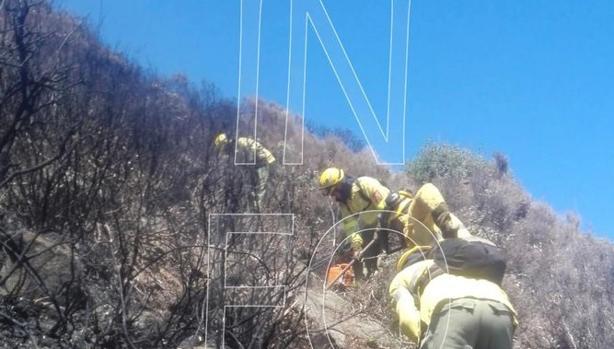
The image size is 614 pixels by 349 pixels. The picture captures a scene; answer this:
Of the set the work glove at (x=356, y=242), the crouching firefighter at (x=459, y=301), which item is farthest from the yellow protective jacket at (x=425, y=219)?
the work glove at (x=356, y=242)

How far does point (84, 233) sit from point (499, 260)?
7.81 ft

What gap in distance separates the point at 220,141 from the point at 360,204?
4.87 feet

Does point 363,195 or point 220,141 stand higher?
point 220,141

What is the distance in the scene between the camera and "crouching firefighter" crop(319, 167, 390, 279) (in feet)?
21.9

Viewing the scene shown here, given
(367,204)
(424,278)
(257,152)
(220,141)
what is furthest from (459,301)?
(220,141)

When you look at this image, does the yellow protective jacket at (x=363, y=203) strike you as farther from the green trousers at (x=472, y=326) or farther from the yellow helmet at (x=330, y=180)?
the green trousers at (x=472, y=326)

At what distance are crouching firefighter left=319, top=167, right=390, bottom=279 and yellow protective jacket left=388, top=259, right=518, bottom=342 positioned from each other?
108 inches

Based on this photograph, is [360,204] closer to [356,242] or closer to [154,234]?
[356,242]

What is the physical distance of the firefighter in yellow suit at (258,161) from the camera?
16.4 ft

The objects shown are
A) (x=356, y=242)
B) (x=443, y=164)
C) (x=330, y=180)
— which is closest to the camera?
(x=356, y=242)

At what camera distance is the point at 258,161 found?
6.45 meters

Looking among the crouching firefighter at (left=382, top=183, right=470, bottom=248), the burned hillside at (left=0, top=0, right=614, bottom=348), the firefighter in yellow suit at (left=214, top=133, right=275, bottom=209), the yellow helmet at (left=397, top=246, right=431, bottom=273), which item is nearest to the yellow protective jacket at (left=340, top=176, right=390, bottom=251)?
the burned hillside at (left=0, top=0, right=614, bottom=348)

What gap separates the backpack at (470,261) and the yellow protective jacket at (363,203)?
2.99 metres

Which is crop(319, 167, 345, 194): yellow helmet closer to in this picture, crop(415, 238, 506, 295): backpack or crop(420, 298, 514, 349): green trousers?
crop(415, 238, 506, 295): backpack
